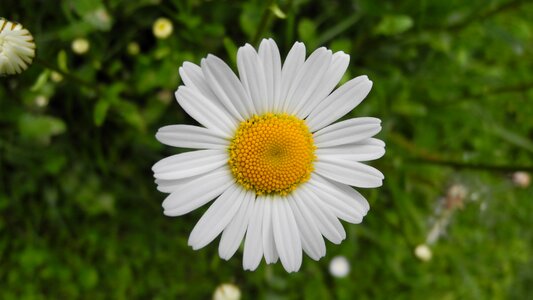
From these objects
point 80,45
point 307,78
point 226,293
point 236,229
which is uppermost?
point 80,45

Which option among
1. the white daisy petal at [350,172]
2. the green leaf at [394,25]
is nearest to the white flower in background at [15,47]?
the white daisy petal at [350,172]

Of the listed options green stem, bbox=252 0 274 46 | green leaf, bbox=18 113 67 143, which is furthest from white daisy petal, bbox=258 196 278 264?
green leaf, bbox=18 113 67 143

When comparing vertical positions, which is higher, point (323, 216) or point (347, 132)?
point (347, 132)

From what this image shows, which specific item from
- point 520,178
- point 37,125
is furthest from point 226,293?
point 520,178

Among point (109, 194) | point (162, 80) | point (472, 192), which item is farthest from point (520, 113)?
point (109, 194)

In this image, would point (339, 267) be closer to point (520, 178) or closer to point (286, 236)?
point (520, 178)

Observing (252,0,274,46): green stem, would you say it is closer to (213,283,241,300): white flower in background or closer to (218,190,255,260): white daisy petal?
(218,190,255,260): white daisy petal

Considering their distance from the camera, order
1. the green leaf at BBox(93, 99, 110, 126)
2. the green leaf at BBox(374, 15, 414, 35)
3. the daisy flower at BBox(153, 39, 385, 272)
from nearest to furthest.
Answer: the daisy flower at BBox(153, 39, 385, 272)
the green leaf at BBox(93, 99, 110, 126)
the green leaf at BBox(374, 15, 414, 35)
